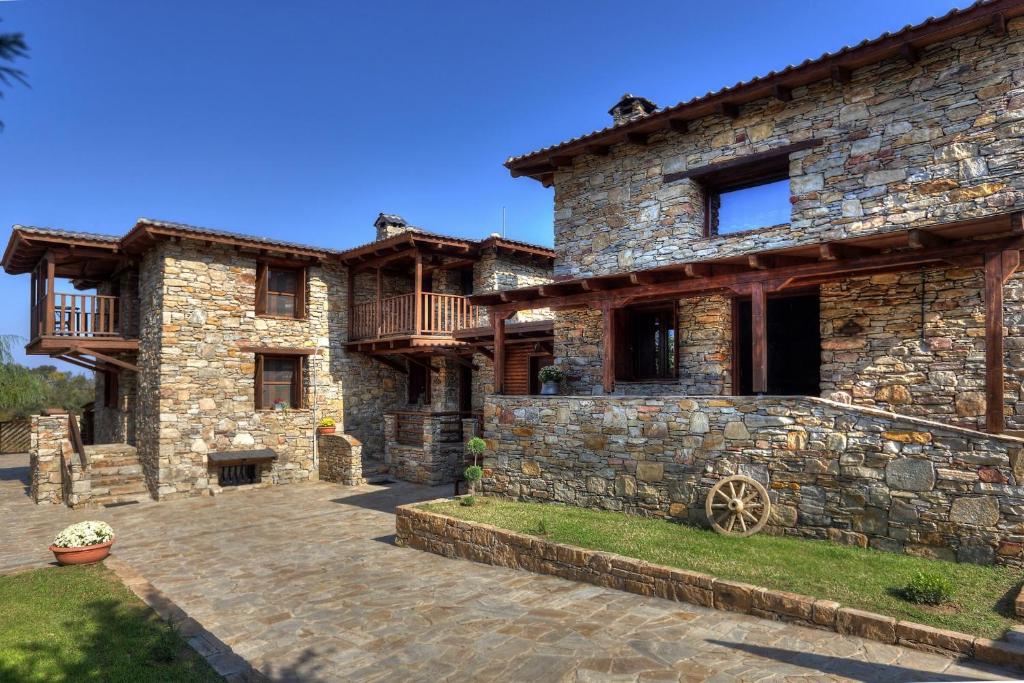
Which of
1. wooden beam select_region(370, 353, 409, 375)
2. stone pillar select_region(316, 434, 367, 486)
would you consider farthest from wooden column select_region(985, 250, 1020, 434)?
wooden beam select_region(370, 353, 409, 375)

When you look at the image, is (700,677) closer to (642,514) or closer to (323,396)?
(642,514)

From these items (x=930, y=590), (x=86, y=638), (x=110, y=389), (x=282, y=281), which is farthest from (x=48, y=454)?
(x=930, y=590)

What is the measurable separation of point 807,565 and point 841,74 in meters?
7.35

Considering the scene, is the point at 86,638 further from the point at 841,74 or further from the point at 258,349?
the point at 841,74

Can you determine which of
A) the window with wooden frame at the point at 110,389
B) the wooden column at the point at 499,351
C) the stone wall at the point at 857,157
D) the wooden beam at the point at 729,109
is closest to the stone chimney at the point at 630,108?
the stone wall at the point at 857,157

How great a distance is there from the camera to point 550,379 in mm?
A: 11906

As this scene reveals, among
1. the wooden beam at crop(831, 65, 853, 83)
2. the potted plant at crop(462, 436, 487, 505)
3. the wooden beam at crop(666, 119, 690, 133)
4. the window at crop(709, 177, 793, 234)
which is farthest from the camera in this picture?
the potted plant at crop(462, 436, 487, 505)

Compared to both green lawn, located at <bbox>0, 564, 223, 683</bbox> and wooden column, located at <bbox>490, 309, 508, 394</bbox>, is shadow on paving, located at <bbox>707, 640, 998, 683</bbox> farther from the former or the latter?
wooden column, located at <bbox>490, 309, 508, 394</bbox>

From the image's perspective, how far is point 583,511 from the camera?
970cm

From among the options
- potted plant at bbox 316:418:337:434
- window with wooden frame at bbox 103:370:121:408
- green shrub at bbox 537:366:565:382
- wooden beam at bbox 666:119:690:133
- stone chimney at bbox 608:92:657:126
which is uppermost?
stone chimney at bbox 608:92:657:126

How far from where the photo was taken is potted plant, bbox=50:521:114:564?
324 inches

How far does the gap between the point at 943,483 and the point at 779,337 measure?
22.4 feet

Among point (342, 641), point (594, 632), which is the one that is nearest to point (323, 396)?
point (342, 641)

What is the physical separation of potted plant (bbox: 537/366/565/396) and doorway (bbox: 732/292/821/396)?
3.71 metres
